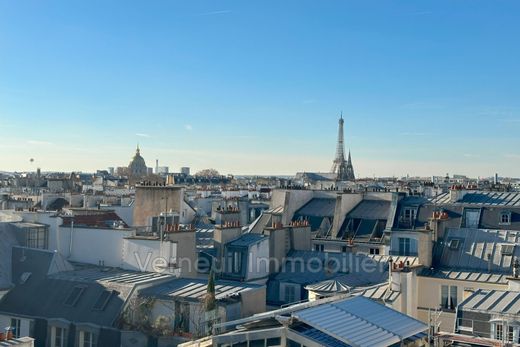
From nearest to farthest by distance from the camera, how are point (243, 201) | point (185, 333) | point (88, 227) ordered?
point (185, 333) < point (88, 227) < point (243, 201)

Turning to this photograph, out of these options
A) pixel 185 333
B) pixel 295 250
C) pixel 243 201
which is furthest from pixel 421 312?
pixel 243 201

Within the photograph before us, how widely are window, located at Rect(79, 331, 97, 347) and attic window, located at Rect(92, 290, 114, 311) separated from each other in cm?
85

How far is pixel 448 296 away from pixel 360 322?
10.7 meters

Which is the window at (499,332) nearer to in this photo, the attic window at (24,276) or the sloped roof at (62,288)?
the sloped roof at (62,288)

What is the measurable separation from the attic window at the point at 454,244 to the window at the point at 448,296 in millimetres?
2387

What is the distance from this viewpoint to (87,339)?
21.4 meters

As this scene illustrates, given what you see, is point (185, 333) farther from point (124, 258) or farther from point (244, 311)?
point (124, 258)

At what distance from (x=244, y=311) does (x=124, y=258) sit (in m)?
6.54

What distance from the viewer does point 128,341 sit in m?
20.9

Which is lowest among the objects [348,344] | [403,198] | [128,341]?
[128,341]

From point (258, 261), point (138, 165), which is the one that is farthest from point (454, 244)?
point (138, 165)

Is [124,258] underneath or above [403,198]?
underneath

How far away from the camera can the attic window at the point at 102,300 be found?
21891 mm

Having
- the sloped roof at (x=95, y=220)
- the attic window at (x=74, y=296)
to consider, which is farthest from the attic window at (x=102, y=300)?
the sloped roof at (x=95, y=220)
